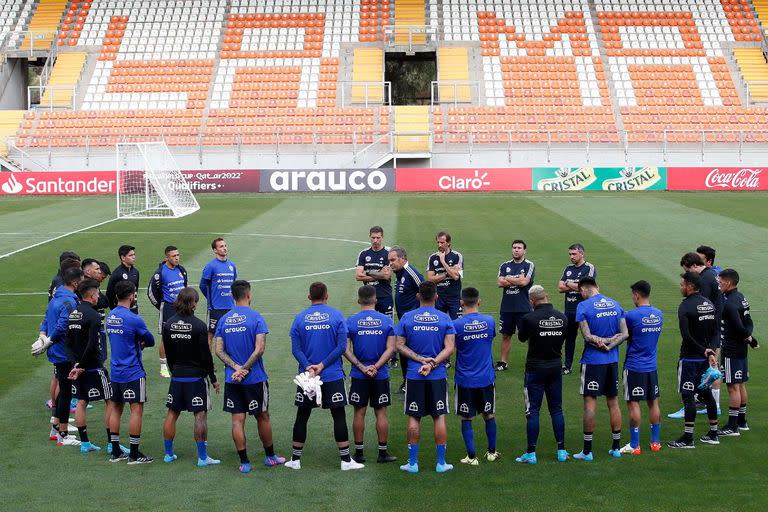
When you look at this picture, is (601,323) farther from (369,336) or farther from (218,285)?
(218,285)

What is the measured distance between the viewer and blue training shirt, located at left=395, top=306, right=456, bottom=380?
1056cm

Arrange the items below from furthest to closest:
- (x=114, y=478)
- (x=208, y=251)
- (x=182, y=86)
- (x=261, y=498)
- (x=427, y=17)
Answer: (x=427, y=17) → (x=182, y=86) → (x=208, y=251) → (x=114, y=478) → (x=261, y=498)

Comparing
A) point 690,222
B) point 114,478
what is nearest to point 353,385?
point 114,478

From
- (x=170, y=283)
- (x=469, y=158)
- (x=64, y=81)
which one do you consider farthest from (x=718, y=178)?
(x=170, y=283)

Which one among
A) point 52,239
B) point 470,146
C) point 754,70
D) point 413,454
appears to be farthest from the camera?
point 754,70

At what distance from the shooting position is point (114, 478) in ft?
33.4

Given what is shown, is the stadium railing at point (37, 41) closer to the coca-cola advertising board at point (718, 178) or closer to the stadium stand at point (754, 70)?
the coca-cola advertising board at point (718, 178)

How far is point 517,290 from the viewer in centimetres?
1505

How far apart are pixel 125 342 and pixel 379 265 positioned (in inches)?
191

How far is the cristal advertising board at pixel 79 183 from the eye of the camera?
45.6 metres

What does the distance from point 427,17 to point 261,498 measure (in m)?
52.8

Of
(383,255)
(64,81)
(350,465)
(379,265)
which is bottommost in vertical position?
(350,465)

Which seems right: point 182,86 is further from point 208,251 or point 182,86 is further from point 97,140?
point 208,251

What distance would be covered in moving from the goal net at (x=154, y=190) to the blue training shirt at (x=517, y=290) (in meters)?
21.5
